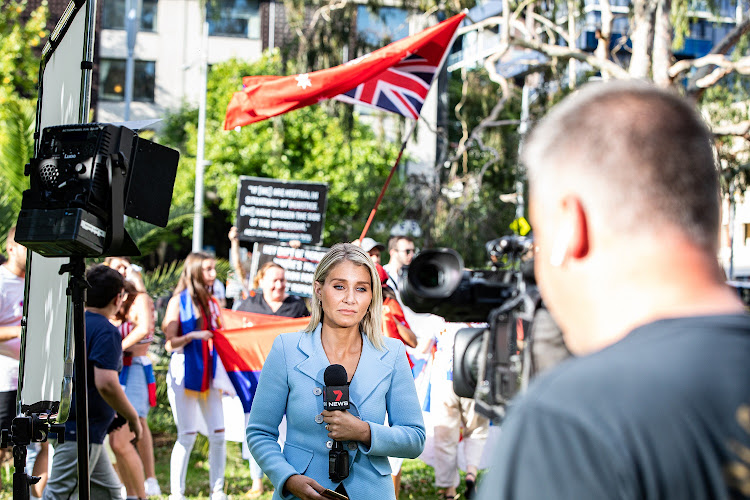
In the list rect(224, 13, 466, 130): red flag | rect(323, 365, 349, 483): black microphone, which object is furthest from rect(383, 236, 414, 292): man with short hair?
rect(323, 365, 349, 483): black microphone

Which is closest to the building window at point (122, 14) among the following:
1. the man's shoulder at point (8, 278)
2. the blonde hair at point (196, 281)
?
the blonde hair at point (196, 281)

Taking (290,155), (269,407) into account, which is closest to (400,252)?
(269,407)

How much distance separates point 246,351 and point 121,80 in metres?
32.5

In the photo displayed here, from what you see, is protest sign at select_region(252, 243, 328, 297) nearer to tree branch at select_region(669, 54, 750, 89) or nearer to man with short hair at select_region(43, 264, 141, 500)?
man with short hair at select_region(43, 264, 141, 500)

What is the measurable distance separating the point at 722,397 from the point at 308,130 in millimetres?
30132

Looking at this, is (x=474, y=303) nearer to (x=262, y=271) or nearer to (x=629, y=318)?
(x=629, y=318)

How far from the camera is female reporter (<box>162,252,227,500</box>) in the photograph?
7043 mm

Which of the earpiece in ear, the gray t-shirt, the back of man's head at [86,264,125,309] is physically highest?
the earpiece in ear

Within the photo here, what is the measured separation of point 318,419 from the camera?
3.31 metres

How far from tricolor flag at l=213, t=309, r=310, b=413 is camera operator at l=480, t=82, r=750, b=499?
18.2ft

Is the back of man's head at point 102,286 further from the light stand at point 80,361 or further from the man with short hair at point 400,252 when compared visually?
the man with short hair at point 400,252

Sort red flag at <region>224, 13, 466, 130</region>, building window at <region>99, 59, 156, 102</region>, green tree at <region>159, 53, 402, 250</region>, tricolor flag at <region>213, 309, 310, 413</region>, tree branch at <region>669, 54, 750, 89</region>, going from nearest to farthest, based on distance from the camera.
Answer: tricolor flag at <region>213, 309, 310, 413</region> < red flag at <region>224, 13, 466, 130</region> < tree branch at <region>669, 54, 750, 89</region> < green tree at <region>159, 53, 402, 250</region> < building window at <region>99, 59, 156, 102</region>

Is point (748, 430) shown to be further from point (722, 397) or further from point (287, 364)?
point (287, 364)

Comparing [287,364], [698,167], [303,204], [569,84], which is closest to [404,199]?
[569,84]
